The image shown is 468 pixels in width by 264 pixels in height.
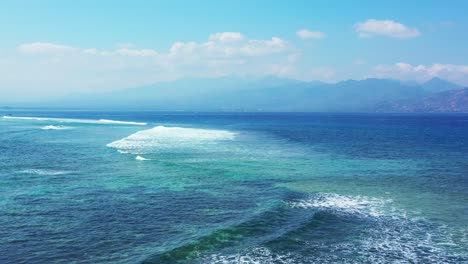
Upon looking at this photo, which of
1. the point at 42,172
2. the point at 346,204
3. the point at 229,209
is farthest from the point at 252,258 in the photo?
the point at 42,172

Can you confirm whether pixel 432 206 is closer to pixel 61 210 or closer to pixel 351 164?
pixel 351 164

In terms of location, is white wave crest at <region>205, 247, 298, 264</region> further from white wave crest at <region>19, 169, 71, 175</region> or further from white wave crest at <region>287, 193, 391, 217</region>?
white wave crest at <region>19, 169, 71, 175</region>

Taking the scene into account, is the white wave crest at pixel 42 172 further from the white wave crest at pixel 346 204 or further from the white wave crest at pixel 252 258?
the white wave crest at pixel 252 258

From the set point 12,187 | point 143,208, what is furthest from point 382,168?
point 12,187

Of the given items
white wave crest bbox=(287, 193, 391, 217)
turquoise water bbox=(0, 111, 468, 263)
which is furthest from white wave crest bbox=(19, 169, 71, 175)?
white wave crest bbox=(287, 193, 391, 217)

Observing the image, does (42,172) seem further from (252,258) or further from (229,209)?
(252,258)
